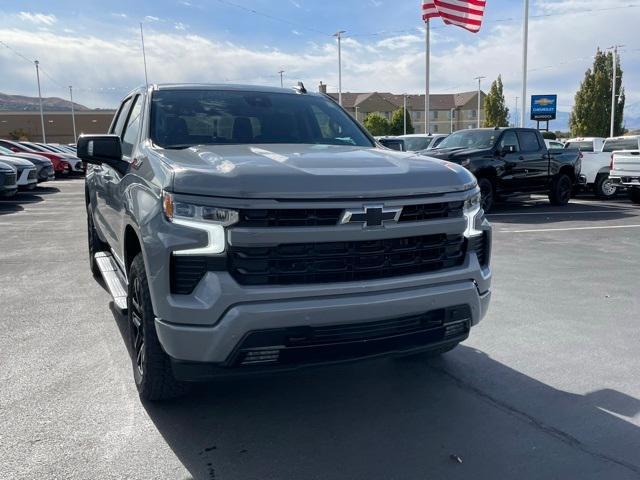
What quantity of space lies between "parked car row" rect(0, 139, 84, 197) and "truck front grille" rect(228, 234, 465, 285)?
10.2 meters

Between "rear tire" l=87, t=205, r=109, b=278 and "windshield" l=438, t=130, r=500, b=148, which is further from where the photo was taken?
"windshield" l=438, t=130, r=500, b=148

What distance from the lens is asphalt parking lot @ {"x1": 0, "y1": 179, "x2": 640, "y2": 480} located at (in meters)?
2.86

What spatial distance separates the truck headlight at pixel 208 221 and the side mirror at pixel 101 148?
1.37 meters

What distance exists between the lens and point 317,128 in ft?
14.9

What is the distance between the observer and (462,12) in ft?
64.6

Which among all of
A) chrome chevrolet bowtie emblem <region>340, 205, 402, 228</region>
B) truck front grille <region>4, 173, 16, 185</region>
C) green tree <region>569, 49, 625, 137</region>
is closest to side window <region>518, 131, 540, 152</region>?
chrome chevrolet bowtie emblem <region>340, 205, 402, 228</region>

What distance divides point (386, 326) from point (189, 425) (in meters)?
1.25

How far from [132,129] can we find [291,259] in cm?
237

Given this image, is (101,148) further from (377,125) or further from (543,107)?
(377,125)

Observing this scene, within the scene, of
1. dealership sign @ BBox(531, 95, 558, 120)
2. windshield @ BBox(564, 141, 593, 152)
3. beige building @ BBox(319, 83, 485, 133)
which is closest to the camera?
windshield @ BBox(564, 141, 593, 152)

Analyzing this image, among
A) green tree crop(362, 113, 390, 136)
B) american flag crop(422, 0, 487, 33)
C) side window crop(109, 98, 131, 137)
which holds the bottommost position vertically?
side window crop(109, 98, 131, 137)

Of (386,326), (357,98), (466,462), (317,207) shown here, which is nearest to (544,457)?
(466,462)

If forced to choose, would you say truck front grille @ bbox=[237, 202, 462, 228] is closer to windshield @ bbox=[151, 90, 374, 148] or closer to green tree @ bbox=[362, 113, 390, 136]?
windshield @ bbox=[151, 90, 374, 148]

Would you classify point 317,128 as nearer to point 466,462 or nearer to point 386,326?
point 386,326
